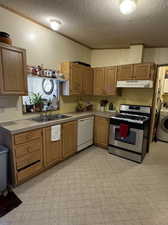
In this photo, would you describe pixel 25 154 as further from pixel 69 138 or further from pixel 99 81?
pixel 99 81

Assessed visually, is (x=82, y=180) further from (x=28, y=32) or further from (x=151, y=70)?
(x=28, y=32)

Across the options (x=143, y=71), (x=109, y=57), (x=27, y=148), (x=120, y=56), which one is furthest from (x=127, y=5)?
(x=27, y=148)

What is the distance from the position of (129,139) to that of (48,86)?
2.23 meters

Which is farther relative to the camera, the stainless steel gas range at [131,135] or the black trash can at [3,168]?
→ the stainless steel gas range at [131,135]

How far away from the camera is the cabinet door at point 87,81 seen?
3.60 meters

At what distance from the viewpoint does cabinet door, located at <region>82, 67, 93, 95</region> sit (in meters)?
3.60

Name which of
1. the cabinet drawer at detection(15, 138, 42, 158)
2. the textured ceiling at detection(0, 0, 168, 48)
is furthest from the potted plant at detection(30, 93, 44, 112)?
the textured ceiling at detection(0, 0, 168, 48)

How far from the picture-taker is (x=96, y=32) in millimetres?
2875

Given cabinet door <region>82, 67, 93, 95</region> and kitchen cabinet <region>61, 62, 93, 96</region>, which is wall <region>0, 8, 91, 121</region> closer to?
kitchen cabinet <region>61, 62, 93, 96</region>

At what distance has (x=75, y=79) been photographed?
333cm

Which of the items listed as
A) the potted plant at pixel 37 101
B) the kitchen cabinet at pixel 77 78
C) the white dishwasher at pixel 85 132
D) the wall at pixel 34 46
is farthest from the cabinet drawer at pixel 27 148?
the kitchen cabinet at pixel 77 78

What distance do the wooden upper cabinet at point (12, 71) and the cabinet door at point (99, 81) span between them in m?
2.15

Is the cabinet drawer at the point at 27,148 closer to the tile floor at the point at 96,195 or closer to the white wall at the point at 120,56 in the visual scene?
the tile floor at the point at 96,195

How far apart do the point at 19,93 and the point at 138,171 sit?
8.77 ft
